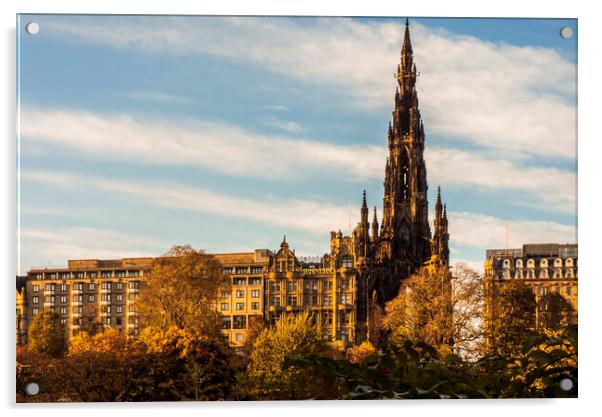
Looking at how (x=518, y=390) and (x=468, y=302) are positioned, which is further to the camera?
(x=468, y=302)

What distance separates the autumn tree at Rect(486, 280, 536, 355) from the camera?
758cm

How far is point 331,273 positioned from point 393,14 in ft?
8.06

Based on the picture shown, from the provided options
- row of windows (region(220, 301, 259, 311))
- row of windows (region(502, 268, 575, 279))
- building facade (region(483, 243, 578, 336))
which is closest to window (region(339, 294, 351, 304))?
row of windows (region(220, 301, 259, 311))

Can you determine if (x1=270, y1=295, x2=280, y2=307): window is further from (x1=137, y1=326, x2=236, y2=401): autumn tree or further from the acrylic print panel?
(x1=137, y1=326, x2=236, y2=401): autumn tree

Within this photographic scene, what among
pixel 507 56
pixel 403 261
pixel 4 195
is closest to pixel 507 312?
pixel 403 261

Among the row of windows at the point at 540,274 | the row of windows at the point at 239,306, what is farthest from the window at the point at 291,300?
the row of windows at the point at 540,274

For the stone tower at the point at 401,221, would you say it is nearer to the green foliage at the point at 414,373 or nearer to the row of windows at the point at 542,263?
the row of windows at the point at 542,263

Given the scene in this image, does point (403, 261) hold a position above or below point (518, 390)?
above

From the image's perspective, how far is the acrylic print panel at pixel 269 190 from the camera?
23.4 ft

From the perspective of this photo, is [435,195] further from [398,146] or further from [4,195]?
[4,195]

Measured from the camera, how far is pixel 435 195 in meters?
7.66

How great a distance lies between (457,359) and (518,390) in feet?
1.00

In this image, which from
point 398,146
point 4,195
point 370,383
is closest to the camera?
point 370,383

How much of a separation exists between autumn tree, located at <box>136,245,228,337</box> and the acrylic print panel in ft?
0.06
